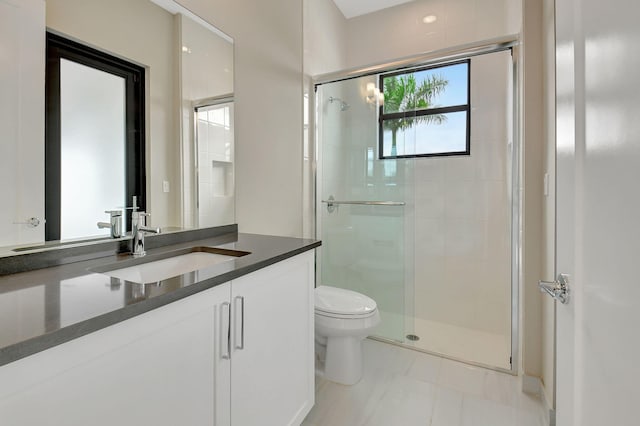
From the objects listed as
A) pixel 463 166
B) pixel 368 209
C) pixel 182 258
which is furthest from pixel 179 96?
pixel 463 166

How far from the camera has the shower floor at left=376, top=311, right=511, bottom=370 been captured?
87.0 inches

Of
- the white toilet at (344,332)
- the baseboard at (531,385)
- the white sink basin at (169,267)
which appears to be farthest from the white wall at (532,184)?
the white sink basin at (169,267)

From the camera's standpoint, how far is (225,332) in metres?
0.98

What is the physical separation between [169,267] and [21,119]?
0.66 metres

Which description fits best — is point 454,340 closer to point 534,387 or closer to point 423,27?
point 534,387

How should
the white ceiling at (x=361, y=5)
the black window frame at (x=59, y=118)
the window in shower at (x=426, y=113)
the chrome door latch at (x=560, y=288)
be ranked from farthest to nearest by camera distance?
the white ceiling at (x=361, y=5), the window in shower at (x=426, y=113), the black window frame at (x=59, y=118), the chrome door latch at (x=560, y=288)

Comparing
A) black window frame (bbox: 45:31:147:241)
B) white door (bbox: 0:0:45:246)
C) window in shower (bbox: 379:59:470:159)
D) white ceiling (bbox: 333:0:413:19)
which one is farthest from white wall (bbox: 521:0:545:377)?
white door (bbox: 0:0:45:246)

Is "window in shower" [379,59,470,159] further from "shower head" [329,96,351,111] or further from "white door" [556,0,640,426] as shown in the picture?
"white door" [556,0,640,426]

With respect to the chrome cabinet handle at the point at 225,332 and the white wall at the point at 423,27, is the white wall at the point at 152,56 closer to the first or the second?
the chrome cabinet handle at the point at 225,332

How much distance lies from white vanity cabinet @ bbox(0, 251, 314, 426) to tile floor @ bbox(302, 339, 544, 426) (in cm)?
34

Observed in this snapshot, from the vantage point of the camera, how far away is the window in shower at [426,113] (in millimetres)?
2387

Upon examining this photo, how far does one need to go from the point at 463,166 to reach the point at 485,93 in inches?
23.3

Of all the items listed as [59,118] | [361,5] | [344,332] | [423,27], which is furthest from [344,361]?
[361,5]

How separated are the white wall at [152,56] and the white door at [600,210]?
Result: 1451 millimetres
